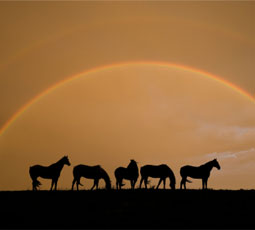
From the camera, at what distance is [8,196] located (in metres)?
23.3

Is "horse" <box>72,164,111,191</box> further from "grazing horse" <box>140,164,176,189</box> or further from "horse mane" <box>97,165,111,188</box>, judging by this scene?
"grazing horse" <box>140,164,176,189</box>

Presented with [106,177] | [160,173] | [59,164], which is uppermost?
[59,164]

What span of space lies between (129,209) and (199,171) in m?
13.5

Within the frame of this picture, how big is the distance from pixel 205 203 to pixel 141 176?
12317mm

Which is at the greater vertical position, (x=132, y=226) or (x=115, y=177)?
(x=115, y=177)

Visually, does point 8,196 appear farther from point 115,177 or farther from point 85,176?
point 115,177

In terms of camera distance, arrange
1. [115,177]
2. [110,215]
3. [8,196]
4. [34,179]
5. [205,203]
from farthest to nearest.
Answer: [115,177] → [34,179] → [8,196] → [205,203] → [110,215]

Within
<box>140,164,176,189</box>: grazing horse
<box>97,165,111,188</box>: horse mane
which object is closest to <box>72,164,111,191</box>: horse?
<box>97,165,111,188</box>: horse mane

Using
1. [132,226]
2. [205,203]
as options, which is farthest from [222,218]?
[132,226]

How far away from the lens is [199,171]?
30.5 meters

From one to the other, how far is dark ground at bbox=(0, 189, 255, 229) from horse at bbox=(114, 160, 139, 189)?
7.03 m

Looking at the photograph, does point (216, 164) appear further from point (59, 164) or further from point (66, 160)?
point (59, 164)

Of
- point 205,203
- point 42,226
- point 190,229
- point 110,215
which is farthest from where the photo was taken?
point 205,203

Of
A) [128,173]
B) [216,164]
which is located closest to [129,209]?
[128,173]
